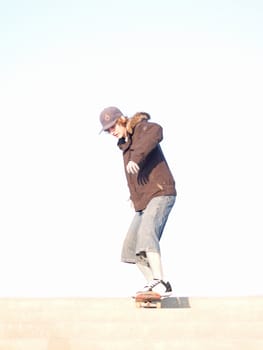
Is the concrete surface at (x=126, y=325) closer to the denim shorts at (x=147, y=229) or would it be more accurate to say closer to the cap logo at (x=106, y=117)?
the denim shorts at (x=147, y=229)

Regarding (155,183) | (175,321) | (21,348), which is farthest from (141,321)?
(155,183)

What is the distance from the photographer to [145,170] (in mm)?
6328

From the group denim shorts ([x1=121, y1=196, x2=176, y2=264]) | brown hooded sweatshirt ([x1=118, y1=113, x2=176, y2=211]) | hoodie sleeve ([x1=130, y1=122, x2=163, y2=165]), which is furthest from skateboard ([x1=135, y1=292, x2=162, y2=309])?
hoodie sleeve ([x1=130, y1=122, x2=163, y2=165])

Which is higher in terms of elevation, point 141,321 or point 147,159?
point 147,159

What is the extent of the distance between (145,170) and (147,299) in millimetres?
1223

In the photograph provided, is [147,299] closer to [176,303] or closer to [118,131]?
[176,303]

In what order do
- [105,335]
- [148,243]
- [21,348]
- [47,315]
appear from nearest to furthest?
[21,348] → [105,335] → [47,315] → [148,243]

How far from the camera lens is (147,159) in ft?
20.5

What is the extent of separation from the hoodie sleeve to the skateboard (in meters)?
1.11

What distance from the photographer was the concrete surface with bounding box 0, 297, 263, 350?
411cm

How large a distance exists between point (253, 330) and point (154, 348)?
862 mm

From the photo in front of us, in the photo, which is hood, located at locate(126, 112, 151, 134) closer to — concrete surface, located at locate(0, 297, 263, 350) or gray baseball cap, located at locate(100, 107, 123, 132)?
gray baseball cap, located at locate(100, 107, 123, 132)

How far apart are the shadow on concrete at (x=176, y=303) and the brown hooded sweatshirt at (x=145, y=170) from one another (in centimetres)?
87

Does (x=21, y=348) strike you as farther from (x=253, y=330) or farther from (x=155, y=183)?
(x=155, y=183)
